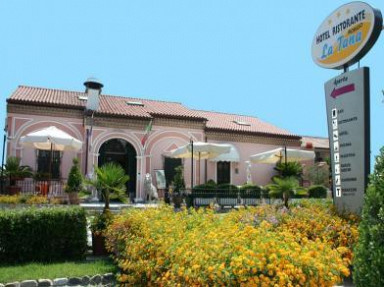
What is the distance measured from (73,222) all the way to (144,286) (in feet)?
13.2

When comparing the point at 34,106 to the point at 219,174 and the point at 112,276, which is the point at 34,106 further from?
the point at 112,276

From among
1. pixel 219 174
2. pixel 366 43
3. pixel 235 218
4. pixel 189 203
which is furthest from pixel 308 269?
pixel 219 174

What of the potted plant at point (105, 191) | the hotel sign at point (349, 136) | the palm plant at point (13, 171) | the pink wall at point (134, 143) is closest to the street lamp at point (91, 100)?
the pink wall at point (134, 143)

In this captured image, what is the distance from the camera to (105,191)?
9.39m

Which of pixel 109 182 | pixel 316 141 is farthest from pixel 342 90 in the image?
pixel 316 141

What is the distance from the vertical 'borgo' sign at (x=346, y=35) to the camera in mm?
7547

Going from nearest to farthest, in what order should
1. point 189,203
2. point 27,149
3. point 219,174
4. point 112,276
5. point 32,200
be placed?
point 112,276 → point 32,200 → point 189,203 → point 27,149 → point 219,174

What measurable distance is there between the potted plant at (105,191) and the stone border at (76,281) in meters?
1.87

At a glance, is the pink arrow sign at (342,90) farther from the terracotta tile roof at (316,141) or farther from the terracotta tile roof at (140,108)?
the terracotta tile roof at (316,141)

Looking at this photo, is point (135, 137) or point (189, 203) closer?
point (189, 203)

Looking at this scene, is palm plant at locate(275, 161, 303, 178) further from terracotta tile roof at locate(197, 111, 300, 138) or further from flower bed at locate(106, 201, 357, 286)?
flower bed at locate(106, 201, 357, 286)

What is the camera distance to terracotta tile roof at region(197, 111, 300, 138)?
2608cm

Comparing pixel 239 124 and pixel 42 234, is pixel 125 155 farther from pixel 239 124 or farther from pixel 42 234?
pixel 42 234

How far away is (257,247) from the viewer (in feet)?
11.1
